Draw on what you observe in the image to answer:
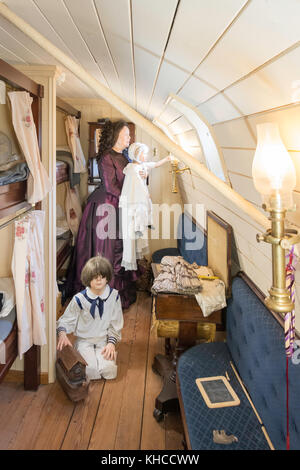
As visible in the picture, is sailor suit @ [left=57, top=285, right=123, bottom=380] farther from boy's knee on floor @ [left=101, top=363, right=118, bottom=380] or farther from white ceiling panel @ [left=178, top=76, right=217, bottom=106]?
white ceiling panel @ [left=178, top=76, right=217, bottom=106]

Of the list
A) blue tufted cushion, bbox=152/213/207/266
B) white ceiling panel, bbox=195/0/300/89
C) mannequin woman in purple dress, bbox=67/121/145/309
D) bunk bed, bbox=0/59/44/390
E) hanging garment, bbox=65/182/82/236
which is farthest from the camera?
hanging garment, bbox=65/182/82/236

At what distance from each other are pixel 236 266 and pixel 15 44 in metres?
1.63

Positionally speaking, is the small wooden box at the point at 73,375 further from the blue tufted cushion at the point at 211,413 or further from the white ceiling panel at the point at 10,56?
the white ceiling panel at the point at 10,56

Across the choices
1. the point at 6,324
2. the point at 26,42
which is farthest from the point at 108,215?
the point at 26,42

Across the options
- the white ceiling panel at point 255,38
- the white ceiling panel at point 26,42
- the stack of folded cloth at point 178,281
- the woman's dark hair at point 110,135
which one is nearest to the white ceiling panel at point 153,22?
the white ceiling panel at point 255,38

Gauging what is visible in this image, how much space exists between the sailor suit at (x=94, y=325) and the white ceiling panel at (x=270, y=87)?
174cm

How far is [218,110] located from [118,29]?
1.30 feet

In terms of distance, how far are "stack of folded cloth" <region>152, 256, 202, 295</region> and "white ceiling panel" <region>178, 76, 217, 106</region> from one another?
42.7 inches

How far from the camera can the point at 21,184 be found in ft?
6.15

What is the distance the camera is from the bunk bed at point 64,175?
318 cm

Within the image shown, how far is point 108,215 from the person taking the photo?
3.48 metres

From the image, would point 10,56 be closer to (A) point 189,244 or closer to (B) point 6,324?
(B) point 6,324

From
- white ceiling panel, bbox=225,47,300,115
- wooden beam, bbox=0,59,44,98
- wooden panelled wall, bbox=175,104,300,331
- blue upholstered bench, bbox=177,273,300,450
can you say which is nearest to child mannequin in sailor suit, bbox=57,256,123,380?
blue upholstered bench, bbox=177,273,300,450

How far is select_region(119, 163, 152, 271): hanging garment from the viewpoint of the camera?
3.28m
